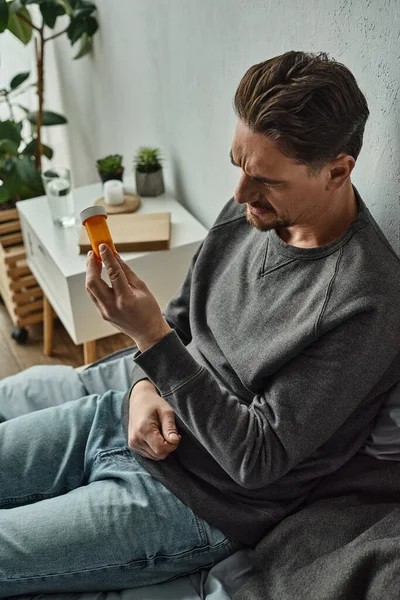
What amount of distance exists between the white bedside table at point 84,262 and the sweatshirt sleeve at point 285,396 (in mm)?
754

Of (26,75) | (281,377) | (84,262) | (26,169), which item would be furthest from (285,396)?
(26,75)

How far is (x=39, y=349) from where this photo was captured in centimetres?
241

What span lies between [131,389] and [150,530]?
11.0 inches

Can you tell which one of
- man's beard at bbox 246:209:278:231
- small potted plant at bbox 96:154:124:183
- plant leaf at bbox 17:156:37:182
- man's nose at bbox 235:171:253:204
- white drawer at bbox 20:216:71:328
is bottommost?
white drawer at bbox 20:216:71:328

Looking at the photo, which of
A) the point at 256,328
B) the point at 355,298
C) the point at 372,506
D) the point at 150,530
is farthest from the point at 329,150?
the point at 150,530

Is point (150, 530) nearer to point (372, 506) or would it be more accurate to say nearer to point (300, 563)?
point (300, 563)

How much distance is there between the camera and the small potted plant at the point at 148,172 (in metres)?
2.05

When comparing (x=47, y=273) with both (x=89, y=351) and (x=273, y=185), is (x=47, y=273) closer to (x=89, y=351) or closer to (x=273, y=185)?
(x=89, y=351)

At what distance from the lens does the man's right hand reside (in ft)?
4.00

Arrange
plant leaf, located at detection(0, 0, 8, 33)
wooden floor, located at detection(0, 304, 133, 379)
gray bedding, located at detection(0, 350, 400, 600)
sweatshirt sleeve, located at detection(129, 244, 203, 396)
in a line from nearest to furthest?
gray bedding, located at detection(0, 350, 400, 600) < sweatshirt sleeve, located at detection(129, 244, 203, 396) < plant leaf, located at detection(0, 0, 8, 33) < wooden floor, located at detection(0, 304, 133, 379)

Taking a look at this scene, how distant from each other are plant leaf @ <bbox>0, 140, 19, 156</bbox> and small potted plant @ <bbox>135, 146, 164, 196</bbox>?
16.5 inches

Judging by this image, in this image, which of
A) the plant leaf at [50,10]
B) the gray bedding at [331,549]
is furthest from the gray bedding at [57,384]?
the plant leaf at [50,10]

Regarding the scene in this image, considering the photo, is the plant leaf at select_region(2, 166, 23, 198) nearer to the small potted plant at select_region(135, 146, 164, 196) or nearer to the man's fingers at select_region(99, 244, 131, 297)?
the small potted plant at select_region(135, 146, 164, 196)

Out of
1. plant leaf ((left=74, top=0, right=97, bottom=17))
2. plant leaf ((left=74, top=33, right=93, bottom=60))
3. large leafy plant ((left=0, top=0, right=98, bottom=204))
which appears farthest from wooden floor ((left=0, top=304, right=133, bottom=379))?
plant leaf ((left=74, top=0, right=97, bottom=17))
